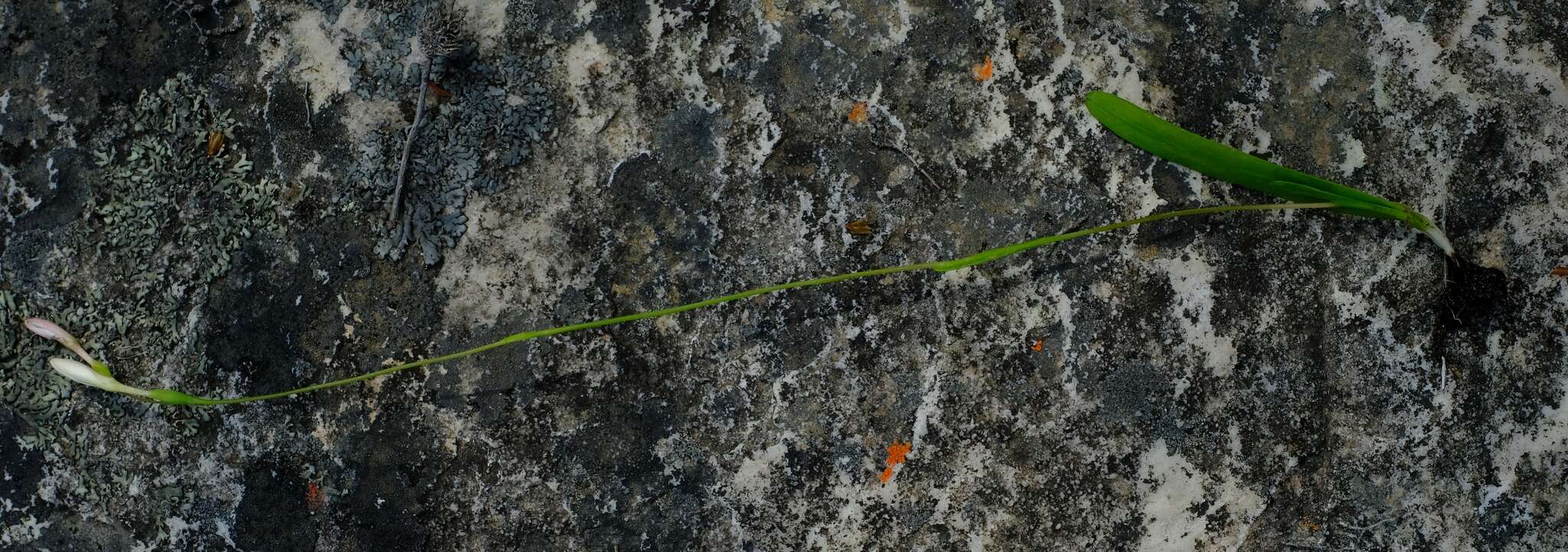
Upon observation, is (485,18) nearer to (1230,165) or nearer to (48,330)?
(48,330)

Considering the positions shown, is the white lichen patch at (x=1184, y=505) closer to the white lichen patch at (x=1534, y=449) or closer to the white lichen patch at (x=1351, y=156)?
the white lichen patch at (x=1534, y=449)

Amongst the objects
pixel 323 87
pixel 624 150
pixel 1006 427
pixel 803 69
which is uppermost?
pixel 803 69

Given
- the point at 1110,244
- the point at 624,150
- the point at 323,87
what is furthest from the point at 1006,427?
the point at 323,87

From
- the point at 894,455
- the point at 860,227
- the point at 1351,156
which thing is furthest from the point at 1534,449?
the point at 860,227

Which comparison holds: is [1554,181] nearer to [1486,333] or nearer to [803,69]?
[1486,333]

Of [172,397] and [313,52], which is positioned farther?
[313,52]

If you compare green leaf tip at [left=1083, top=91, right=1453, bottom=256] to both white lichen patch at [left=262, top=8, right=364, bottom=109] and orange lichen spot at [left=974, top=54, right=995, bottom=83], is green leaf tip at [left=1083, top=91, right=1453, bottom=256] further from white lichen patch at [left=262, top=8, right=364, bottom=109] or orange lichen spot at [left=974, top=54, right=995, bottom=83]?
white lichen patch at [left=262, top=8, right=364, bottom=109]
